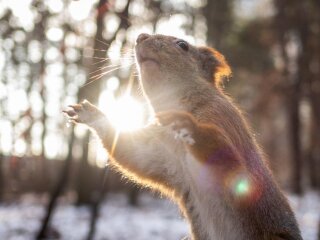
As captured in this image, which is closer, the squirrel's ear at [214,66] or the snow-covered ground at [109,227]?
the squirrel's ear at [214,66]

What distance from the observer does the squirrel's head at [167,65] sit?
4.72m

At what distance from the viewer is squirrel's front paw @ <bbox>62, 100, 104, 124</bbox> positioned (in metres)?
4.62

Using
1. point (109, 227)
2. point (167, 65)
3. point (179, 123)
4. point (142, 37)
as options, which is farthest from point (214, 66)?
point (109, 227)

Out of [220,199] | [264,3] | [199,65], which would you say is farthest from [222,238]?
[264,3]

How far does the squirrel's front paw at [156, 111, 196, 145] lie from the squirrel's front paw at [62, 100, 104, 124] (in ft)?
4.76

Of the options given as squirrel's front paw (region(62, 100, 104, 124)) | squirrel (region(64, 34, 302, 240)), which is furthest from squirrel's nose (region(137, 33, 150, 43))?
squirrel's front paw (region(62, 100, 104, 124))

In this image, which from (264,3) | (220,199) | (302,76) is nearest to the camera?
(220,199)

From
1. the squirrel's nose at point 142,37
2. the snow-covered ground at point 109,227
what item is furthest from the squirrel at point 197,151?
the snow-covered ground at point 109,227

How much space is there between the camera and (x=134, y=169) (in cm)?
467

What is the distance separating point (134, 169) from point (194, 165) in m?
0.83

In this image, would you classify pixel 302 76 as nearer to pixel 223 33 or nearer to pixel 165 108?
pixel 223 33

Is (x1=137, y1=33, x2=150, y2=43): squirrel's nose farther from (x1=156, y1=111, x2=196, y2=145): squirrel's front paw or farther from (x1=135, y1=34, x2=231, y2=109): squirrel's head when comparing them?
(x1=156, y1=111, x2=196, y2=145): squirrel's front paw

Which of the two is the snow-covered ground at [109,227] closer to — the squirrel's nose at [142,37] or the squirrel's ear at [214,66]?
the squirrel's ear at [214,66]

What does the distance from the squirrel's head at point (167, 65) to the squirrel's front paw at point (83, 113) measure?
1.76ft
